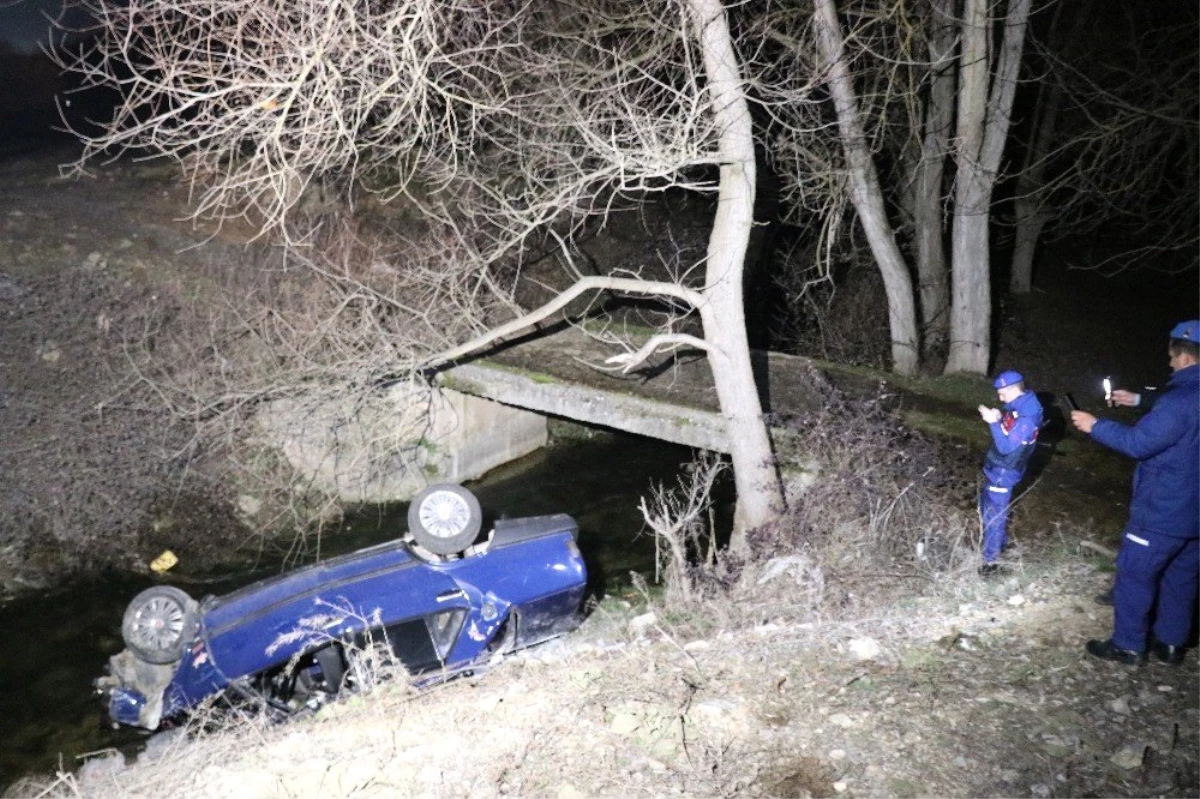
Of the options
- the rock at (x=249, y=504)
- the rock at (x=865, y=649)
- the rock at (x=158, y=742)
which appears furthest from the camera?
the rock at (x=249, y=504)

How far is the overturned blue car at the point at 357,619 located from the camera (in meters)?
7.27

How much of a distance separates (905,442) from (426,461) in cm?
706

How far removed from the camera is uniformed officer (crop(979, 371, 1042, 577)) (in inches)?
279

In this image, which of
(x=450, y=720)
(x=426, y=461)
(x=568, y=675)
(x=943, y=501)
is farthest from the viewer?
(x=426, y=461)

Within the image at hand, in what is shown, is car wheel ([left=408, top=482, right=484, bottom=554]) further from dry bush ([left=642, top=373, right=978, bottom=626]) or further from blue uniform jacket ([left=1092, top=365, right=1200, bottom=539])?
blue uniform jacket ([left=1092, top=365, right=1200, bottom=539])

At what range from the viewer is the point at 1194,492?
5.15 m

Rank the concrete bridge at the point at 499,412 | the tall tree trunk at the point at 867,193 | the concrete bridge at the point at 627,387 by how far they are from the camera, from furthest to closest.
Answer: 1. the concrete bridge at the point at 499,412
2. the concrete bridge at the point at 627,387
3. the tall tree trunk at the point at 867,193

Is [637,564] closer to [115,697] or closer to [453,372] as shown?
[453,372]

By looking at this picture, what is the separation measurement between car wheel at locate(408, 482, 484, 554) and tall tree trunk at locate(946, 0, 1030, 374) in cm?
754

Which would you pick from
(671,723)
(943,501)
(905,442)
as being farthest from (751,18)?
(671,723)

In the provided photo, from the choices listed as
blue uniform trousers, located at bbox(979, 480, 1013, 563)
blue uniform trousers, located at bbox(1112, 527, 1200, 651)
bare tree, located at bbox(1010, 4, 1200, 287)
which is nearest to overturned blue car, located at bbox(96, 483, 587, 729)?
blue uniform trousers, located at bbox(979, 480, 1013, 563)

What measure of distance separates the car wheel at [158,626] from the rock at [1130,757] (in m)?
6.73

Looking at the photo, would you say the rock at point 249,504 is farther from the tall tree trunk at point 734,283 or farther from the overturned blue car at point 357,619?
the tall tree trunk at point 734,283

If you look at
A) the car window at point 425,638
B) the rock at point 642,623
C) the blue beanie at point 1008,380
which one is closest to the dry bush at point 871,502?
the blue beanie at point 1008,380
